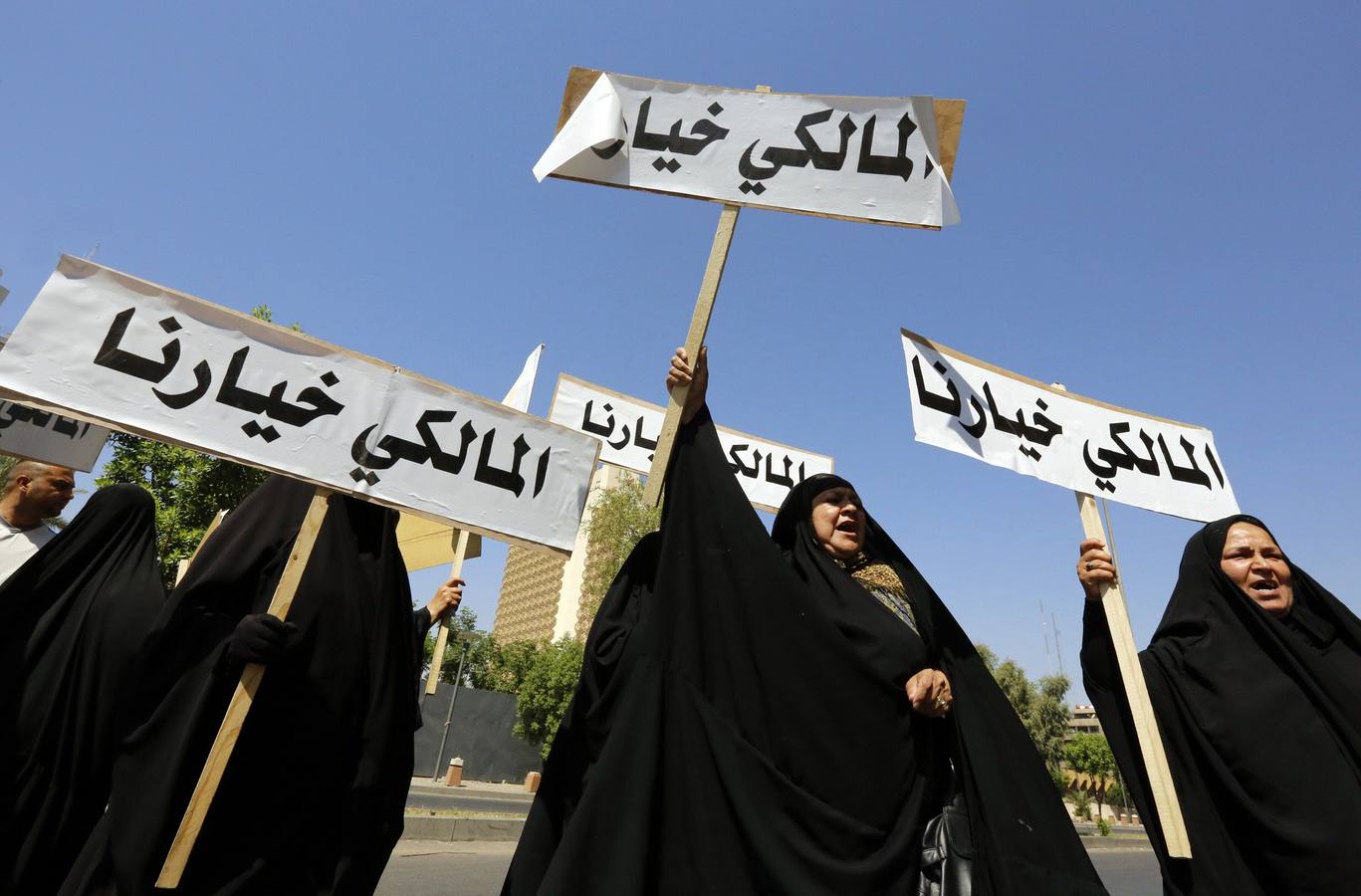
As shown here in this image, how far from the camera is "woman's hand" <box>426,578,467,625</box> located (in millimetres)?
3164

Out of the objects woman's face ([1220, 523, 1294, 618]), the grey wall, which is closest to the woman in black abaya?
woman's face ([1220, 523, 1294, 618])

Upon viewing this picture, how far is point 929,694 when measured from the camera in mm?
2316

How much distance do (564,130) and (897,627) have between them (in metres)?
1.98

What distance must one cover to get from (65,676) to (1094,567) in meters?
3.42

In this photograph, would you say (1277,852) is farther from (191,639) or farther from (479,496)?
(191,639)

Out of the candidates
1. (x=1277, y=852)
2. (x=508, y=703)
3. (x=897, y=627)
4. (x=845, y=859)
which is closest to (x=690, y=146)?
(x=897, y=627)

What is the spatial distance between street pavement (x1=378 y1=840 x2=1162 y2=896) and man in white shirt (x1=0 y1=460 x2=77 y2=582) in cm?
335

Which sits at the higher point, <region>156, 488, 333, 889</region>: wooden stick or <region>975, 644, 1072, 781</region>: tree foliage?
<region>975, 644, 1072, 781</region>: tree foliage

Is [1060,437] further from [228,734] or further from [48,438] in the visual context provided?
[48,438]

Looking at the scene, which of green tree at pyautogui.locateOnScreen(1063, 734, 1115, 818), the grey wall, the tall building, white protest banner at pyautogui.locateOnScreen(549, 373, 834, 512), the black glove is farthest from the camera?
the tall building

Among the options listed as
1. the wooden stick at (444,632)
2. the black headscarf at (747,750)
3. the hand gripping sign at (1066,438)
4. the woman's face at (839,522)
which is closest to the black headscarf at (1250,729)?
the hand gripping sign at (1066,438)

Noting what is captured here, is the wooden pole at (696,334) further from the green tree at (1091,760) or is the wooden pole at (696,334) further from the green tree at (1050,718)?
the green tree at (1091,760)

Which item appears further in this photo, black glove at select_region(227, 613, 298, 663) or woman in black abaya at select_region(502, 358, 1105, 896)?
black glove at select_region(227, 613, 298, 663)

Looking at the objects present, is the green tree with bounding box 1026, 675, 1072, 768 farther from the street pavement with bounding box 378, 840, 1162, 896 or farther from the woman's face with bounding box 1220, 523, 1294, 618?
the woman's face with bounding box 1220, 523, 1294, 618
